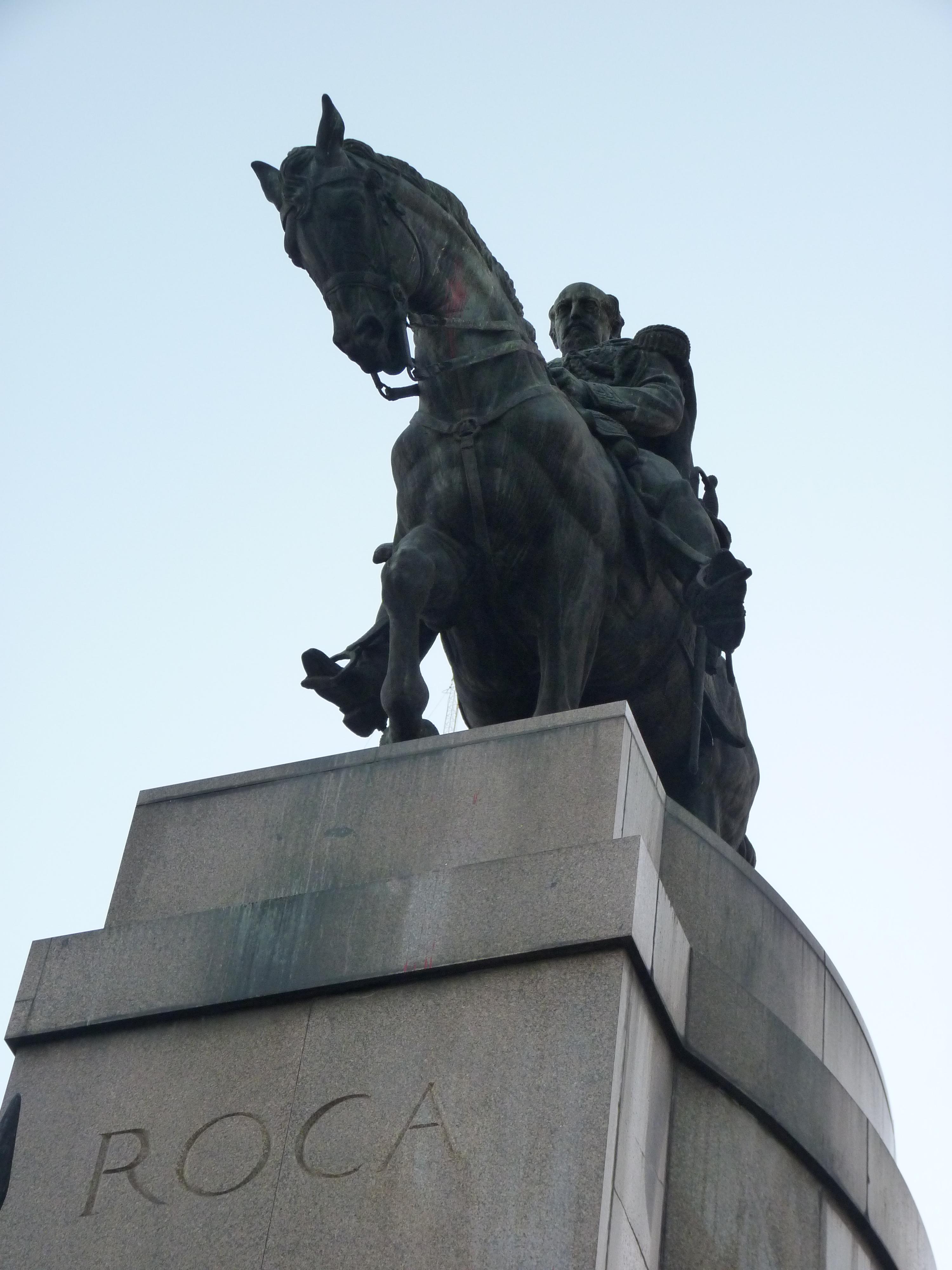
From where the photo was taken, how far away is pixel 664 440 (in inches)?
638

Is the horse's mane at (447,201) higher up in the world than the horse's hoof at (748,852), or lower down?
higher up

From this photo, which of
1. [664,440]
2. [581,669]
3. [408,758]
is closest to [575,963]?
[408,758]

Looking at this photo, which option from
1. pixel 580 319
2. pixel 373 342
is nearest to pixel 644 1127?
pixel 373 342

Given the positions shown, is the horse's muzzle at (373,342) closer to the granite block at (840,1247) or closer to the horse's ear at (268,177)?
the horse's ear at (268,177)

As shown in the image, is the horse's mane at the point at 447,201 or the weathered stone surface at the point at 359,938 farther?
the horse's mane at the point at 447,201

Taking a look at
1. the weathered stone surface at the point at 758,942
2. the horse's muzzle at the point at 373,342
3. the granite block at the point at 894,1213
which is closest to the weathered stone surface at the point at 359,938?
the weathered stone surface at the point at 758,942

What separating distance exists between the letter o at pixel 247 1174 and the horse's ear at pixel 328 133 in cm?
593

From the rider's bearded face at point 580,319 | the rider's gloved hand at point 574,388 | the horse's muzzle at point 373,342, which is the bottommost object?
the horse's muzzle at point 373,342

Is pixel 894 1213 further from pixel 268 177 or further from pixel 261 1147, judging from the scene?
pixel 268 177

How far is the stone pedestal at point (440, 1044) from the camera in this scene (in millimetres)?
10352

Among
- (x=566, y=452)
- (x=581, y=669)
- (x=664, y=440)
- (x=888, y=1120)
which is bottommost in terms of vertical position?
(x=888, y=1120)

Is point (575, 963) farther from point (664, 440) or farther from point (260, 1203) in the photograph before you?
point (664, 440)

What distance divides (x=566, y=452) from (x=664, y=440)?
226 centimetres

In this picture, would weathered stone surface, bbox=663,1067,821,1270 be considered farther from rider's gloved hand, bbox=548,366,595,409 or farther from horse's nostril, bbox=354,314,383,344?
rider's gloved hand, bbox=548,366,595,409
